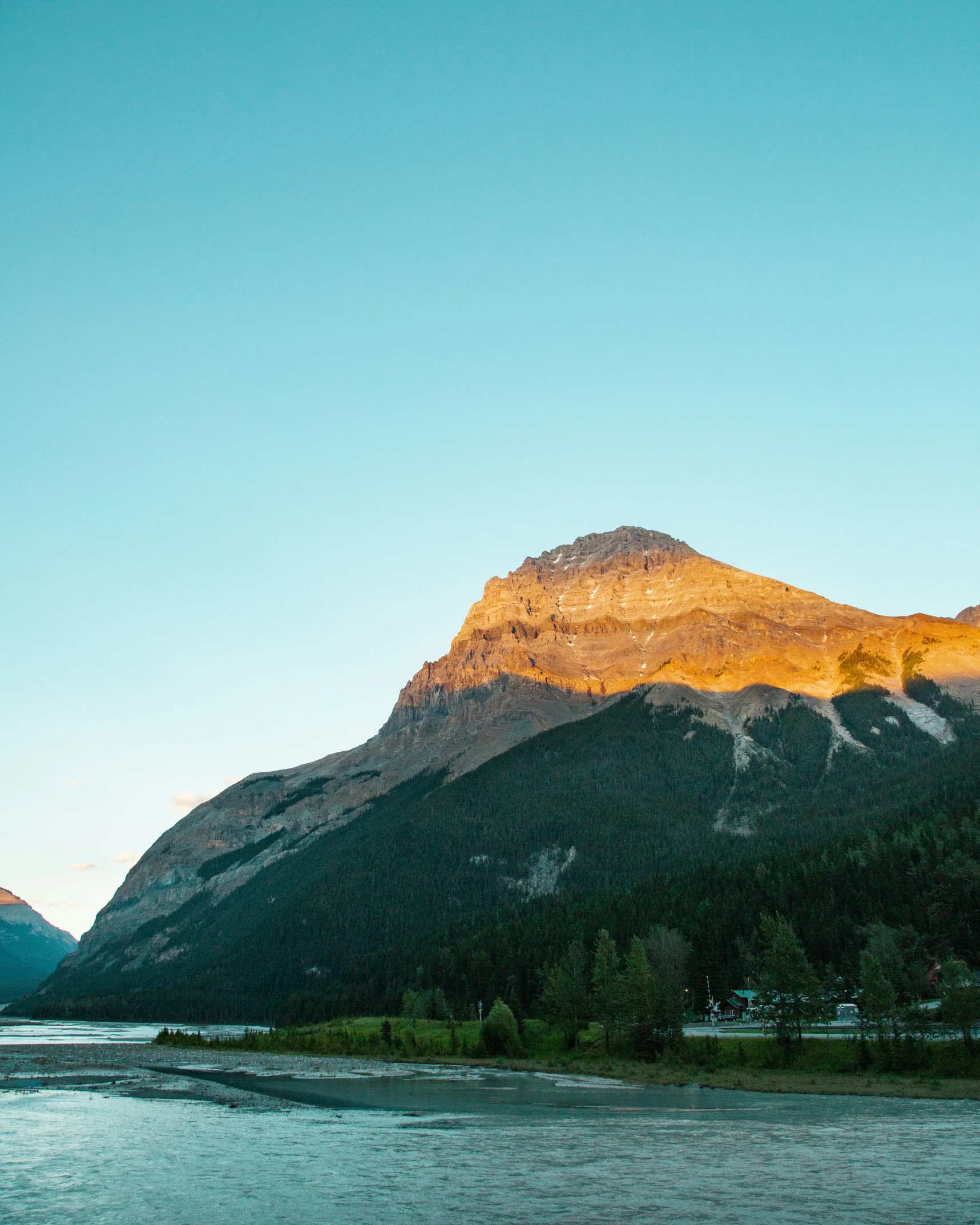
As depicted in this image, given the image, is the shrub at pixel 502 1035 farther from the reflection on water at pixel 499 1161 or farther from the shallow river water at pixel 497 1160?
the reflection on water at pixel 499 1161

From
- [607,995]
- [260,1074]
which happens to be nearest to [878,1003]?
[607,995]

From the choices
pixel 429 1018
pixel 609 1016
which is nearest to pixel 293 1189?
pixel 609 1016

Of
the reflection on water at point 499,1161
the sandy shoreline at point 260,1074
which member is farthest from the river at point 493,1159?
the sandy shoreline at point 260,1074

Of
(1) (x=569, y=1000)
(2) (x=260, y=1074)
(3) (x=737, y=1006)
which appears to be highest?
(1) (x=569, y=1000)

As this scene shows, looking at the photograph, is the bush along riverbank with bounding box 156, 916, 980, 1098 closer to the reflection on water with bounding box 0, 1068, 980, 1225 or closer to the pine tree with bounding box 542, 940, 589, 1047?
the pine tree with bounding box 542, 940, 589, 1047

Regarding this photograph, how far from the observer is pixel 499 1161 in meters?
49.9

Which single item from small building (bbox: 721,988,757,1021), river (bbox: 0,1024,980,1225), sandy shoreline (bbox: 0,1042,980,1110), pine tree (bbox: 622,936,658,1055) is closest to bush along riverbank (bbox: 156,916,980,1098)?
pine tree (bbox: 622,936,658,1055)

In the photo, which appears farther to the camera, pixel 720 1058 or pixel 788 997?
pixel 720 1058

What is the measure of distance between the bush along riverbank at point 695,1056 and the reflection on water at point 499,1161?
7349mm

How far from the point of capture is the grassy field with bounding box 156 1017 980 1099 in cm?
8169

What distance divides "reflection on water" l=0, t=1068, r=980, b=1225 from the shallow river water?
18 centimetres

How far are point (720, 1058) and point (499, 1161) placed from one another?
59.0 metres

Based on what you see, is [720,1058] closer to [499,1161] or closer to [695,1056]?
[695,1056]

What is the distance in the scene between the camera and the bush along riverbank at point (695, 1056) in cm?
8225
